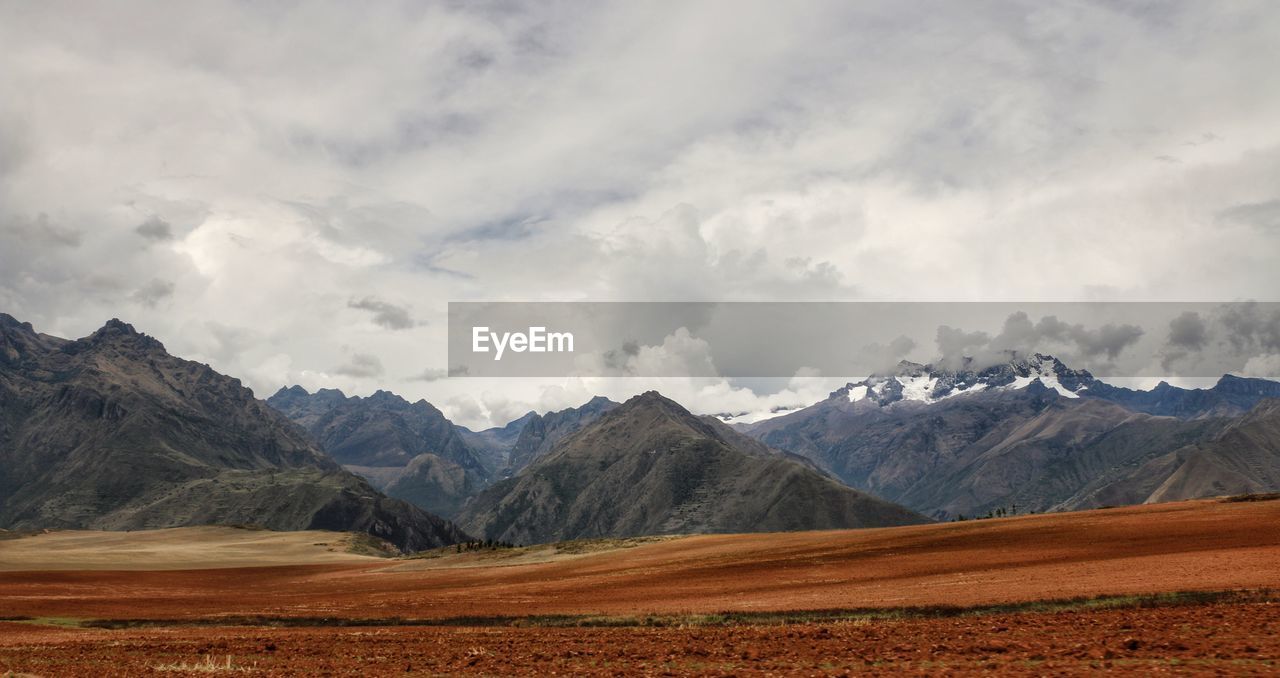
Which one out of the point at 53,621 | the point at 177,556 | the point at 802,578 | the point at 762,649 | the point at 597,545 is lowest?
the point at 177,556

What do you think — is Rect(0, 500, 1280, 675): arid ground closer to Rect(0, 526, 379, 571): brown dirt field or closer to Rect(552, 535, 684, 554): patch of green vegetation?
Rect(552, 535, 684, 554): patch of green vegetation

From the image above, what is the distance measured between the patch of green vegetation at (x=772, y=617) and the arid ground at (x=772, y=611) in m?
0.16

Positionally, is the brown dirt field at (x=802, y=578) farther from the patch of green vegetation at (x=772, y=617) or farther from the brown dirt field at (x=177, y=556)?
the brown dirt field at (x=177, y=556)

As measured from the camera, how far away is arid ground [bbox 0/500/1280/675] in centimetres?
2891

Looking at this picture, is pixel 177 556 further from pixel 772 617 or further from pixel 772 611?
pixel 772 617

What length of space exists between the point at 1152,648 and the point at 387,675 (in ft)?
80.2

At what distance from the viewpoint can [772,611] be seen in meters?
45.0

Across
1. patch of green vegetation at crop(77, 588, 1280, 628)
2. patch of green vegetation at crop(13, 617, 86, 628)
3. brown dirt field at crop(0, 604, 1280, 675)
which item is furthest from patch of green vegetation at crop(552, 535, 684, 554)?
brown dirt field at crop(0, 604, 1280, 675)

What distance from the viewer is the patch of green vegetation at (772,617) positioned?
3766cm

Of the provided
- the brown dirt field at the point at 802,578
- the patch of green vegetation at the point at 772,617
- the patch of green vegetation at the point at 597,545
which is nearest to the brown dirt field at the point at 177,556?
the brown dirt field at the point at 802,578

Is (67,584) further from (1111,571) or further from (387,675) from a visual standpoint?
(1111,571)

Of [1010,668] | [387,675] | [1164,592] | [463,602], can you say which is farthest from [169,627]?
[1164,592]

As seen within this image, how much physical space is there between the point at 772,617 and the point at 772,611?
1.43m

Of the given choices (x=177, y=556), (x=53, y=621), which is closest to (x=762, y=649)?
(x=53, y=621)
